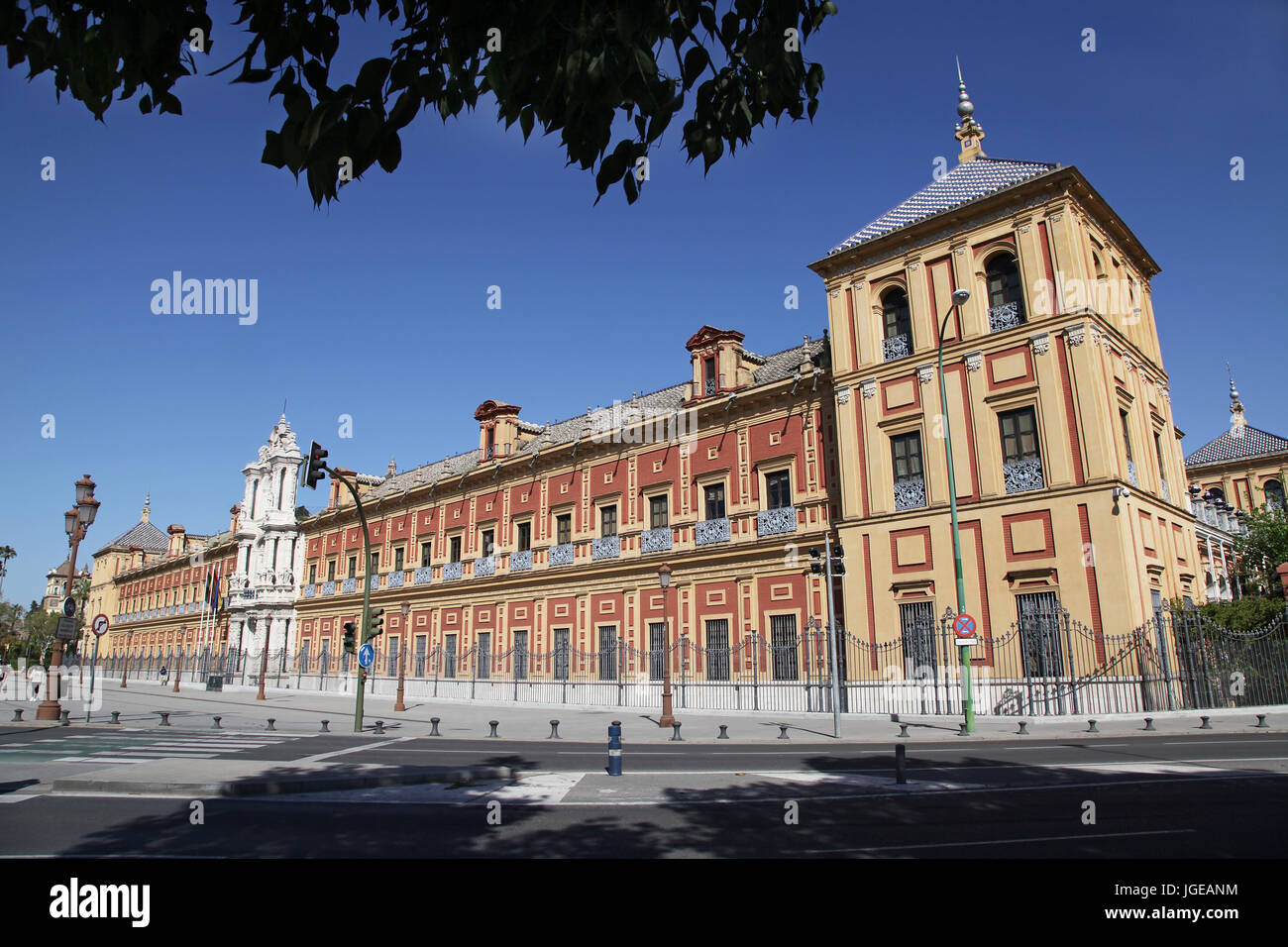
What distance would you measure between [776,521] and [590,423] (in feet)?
36.2

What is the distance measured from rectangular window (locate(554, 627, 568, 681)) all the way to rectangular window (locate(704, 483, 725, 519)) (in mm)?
8049

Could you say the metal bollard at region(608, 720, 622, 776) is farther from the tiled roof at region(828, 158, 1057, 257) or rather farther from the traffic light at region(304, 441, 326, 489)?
the tiled roof at region(828, 158, 1057, 257)

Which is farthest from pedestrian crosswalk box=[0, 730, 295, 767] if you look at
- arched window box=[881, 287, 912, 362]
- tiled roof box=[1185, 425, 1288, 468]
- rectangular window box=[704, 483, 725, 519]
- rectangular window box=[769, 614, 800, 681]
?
tiled roof box=[1185, 425, 1288, 468]

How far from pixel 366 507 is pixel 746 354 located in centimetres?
2468

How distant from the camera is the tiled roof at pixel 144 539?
268 feet

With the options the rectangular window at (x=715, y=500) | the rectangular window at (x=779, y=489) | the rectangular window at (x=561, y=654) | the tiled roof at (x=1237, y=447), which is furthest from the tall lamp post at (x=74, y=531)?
the tiled roof at (x=1237, y=447)

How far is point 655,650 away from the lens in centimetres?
2692

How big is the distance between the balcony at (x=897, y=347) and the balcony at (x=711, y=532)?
727 centimetres

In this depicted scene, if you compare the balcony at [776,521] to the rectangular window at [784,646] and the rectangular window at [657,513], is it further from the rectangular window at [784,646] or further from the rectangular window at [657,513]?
the rectangular window at [657,513]

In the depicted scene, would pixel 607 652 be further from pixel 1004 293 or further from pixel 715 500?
pixel 1004 293

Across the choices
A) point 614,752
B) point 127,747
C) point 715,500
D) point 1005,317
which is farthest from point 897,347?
point 127,747

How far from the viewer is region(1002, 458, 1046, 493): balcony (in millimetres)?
19516
